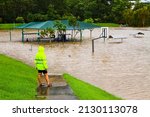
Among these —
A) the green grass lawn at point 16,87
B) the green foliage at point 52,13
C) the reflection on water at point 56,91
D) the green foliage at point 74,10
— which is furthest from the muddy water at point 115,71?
the green foliage at point 52,13

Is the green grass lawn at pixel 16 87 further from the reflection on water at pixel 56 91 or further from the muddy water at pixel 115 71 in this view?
the muddy water at pixel 115 71

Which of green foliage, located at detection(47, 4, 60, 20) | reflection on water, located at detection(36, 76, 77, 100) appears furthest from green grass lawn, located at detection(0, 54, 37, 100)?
green foliage, located at detection(47, 4, 60, 20)

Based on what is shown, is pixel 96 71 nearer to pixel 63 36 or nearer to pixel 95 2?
pixel 63 36

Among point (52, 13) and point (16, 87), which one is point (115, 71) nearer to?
point (16, 87)

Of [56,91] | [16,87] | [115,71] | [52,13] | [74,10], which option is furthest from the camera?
[74,10]

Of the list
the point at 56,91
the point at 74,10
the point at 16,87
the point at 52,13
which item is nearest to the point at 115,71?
the point at 56,91

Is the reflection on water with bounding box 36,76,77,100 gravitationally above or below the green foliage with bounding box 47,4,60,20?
below

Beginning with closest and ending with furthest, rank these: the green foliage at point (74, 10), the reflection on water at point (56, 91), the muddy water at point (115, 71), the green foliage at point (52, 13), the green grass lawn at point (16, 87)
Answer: the green grass lawn at point (16, 87) → the reflection on water at point (56, 91) → the muddy water at point (115, 71) → the green foliage at point (74, 10) → the green foliage at point (52, 13)

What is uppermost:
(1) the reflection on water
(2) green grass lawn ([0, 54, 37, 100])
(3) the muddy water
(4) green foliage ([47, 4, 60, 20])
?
(4) green foliage ([47, 4, 60, 20])

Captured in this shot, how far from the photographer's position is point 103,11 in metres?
88.2

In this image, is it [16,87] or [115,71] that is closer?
[16,87]

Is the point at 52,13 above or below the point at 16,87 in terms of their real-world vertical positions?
above

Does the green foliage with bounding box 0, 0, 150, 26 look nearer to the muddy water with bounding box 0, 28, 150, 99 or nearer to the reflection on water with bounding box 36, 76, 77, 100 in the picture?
the muddy water with bounding box 0, 28, 150, 99

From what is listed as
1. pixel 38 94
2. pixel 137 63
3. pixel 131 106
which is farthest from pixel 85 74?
pixel 131 106
